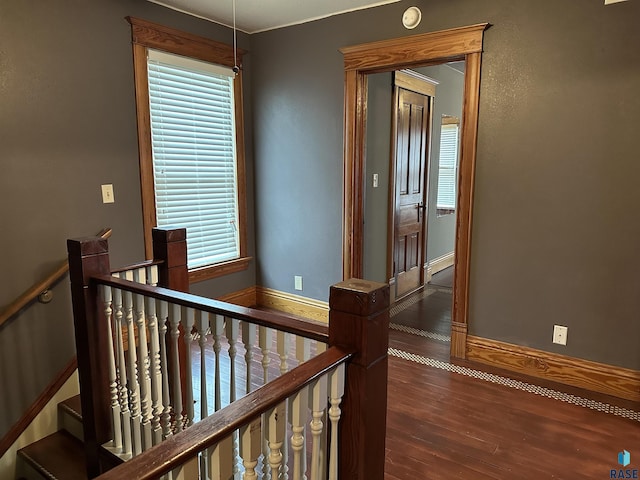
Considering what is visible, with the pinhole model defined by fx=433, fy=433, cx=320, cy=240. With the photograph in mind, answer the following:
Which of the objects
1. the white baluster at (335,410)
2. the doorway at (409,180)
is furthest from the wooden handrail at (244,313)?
the doorway at (409,180)

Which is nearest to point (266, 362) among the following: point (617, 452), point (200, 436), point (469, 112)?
point (200, 436)

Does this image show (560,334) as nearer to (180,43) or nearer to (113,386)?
(113,386)

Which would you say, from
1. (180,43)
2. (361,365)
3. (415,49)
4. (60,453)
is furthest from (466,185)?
(60,453)

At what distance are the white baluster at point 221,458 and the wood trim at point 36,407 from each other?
232 cm

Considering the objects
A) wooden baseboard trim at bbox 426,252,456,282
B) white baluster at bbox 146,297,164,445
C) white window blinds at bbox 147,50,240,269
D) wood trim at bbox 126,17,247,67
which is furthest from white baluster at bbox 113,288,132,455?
wooden baseboard trim at bbox 426,252,456,282

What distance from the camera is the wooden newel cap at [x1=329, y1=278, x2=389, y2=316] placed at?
4.04 ft

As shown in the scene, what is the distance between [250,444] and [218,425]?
134mm

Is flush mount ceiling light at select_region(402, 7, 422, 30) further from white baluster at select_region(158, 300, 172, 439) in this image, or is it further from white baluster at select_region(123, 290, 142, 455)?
white baluster at select_region(123, 290, 142, 455)

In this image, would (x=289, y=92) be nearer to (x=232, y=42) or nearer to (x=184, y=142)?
(x=232, y=42)

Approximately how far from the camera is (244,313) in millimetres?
1503

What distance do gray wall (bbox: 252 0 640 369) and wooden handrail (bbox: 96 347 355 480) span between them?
2.06m

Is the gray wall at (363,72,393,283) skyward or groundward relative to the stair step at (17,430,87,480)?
skyward

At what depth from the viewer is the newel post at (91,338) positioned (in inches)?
81.1

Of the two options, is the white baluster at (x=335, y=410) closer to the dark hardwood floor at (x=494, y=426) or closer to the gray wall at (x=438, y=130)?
the dark hardwood floor at (x=494, y=426)
